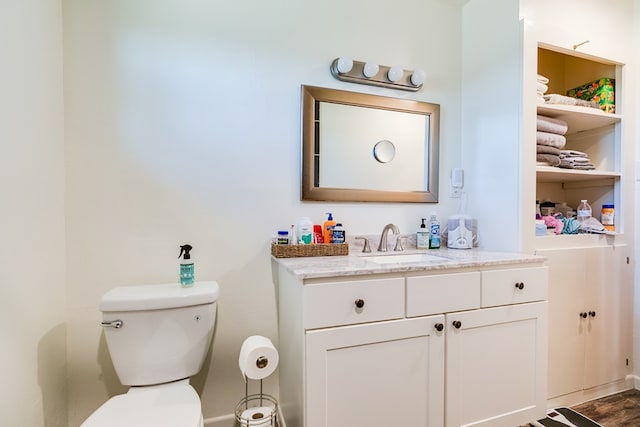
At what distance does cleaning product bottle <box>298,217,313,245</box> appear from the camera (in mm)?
1538

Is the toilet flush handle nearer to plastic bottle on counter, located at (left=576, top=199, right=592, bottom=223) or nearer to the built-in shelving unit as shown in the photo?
the built-in shelving unit

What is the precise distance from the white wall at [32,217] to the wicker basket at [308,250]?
0.94 meters

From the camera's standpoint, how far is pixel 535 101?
1.59m

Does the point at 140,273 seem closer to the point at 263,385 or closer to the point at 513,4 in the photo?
the point at 263,385

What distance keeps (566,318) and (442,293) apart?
950 mm

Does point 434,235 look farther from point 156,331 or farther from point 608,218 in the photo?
point 156,331

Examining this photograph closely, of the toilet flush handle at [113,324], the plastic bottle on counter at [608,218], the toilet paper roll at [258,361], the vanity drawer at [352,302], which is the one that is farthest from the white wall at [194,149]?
the plastic bottle on counter at [608,218]

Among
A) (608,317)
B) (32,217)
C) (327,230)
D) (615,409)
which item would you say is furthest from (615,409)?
(32,217)

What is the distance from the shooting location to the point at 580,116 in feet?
5.86

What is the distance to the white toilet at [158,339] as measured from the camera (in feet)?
3.70

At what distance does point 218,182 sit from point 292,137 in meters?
0.47

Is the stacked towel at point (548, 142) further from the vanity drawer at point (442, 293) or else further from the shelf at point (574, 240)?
the vanity drawer at point (442, 293)

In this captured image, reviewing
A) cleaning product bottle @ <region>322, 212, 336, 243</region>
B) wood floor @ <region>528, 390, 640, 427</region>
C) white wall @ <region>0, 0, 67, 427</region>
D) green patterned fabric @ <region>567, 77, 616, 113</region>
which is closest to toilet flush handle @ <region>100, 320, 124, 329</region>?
white wall @ <region>0, 0, 67, 427</region>

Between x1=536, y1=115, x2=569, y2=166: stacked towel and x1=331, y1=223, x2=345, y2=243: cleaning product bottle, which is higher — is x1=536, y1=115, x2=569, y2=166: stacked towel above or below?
above
